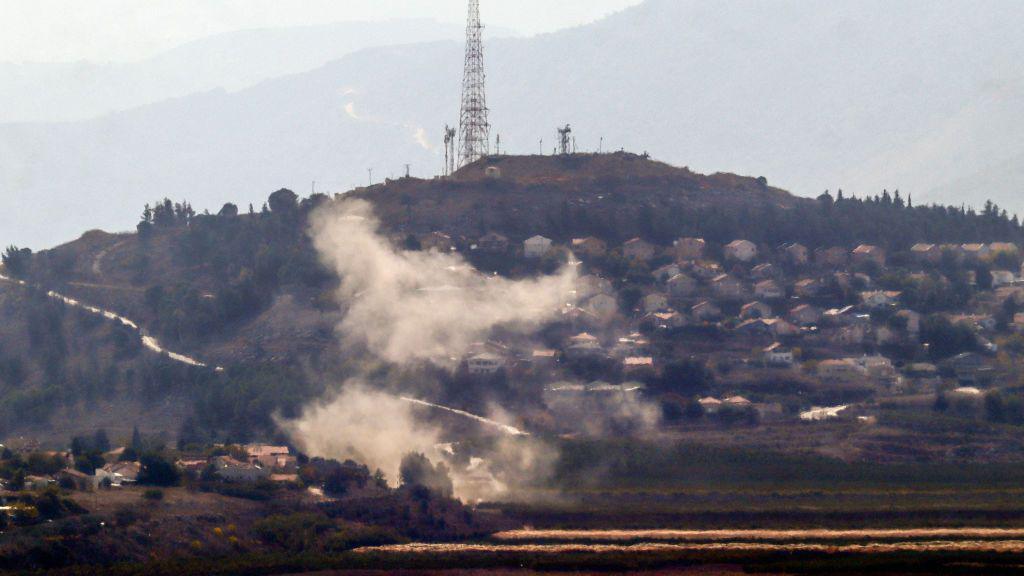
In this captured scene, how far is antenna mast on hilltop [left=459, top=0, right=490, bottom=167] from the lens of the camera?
5408 inches

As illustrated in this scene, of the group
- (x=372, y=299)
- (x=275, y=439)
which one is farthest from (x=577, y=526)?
(x=372, y=299)

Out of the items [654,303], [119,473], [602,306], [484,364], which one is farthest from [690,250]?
[119,473]

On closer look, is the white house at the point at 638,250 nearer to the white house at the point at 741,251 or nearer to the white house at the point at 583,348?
the white house at the point at 741,251

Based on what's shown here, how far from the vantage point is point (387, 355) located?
372 feet

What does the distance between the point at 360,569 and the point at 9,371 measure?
188ft

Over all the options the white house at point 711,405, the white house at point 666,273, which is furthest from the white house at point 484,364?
the white house at point 666,273

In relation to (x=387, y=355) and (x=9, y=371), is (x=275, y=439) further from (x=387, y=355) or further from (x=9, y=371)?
(x=9, y=371)

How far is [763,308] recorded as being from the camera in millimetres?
122125

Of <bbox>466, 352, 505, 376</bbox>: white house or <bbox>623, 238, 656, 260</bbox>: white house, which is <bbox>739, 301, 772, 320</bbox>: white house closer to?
<bbox>623, 238, 656, 260</bbox>: white house

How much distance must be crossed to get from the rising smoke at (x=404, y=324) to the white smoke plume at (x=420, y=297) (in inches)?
2.7

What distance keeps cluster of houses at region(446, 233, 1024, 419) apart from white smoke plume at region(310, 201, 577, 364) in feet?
7.80

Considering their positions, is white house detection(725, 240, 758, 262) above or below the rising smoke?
above

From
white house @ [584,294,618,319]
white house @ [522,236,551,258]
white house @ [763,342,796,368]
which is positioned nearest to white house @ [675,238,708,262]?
white house @ [522,236,551,258]

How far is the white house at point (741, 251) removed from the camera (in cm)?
13362
